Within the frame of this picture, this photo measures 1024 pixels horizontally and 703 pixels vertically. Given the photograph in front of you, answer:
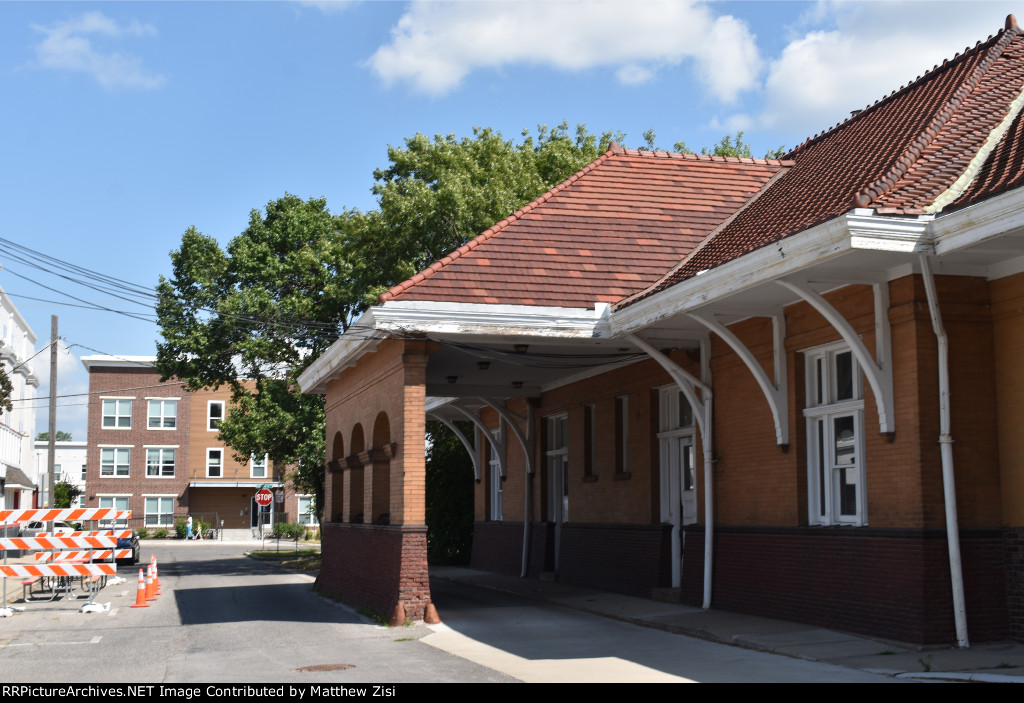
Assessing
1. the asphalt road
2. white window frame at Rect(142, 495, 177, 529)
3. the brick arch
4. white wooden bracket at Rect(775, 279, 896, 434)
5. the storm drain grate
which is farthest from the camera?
white window frame at Rect(142, 495, 177, 529)

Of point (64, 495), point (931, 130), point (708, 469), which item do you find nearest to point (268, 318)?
point (708, 469)

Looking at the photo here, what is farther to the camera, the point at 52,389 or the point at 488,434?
the point at 52,389

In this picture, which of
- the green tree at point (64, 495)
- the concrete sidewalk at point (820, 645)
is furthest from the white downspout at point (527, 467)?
the green tree at point (64, 495)

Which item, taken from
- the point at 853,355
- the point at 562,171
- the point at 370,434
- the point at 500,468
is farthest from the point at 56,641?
the point at 562,171

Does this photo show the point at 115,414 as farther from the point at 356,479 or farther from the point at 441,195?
the point at 356,479

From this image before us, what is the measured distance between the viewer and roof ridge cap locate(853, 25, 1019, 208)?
12414mm

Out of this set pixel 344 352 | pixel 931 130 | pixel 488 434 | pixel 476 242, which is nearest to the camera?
pixel 931 130

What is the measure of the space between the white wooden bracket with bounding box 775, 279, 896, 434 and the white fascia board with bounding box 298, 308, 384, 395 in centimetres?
613

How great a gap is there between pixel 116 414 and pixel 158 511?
6.59 m

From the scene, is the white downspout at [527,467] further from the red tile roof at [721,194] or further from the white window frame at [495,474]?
the red tile roof at [721,194]

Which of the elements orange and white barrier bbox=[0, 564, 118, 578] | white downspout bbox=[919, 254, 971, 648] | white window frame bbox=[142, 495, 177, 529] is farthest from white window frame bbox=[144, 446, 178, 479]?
white downspout bbox=[919, 254, 971, 648]

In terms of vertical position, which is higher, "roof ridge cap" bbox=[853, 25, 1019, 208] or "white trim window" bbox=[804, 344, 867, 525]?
"roof ridge cap" bbox=[853, 25, 1019, 208]

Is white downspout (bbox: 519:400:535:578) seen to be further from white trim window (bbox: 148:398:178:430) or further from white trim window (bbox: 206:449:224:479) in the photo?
white trim window (bbox: 148:398:178:430)

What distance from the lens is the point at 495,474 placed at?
92.9ft
